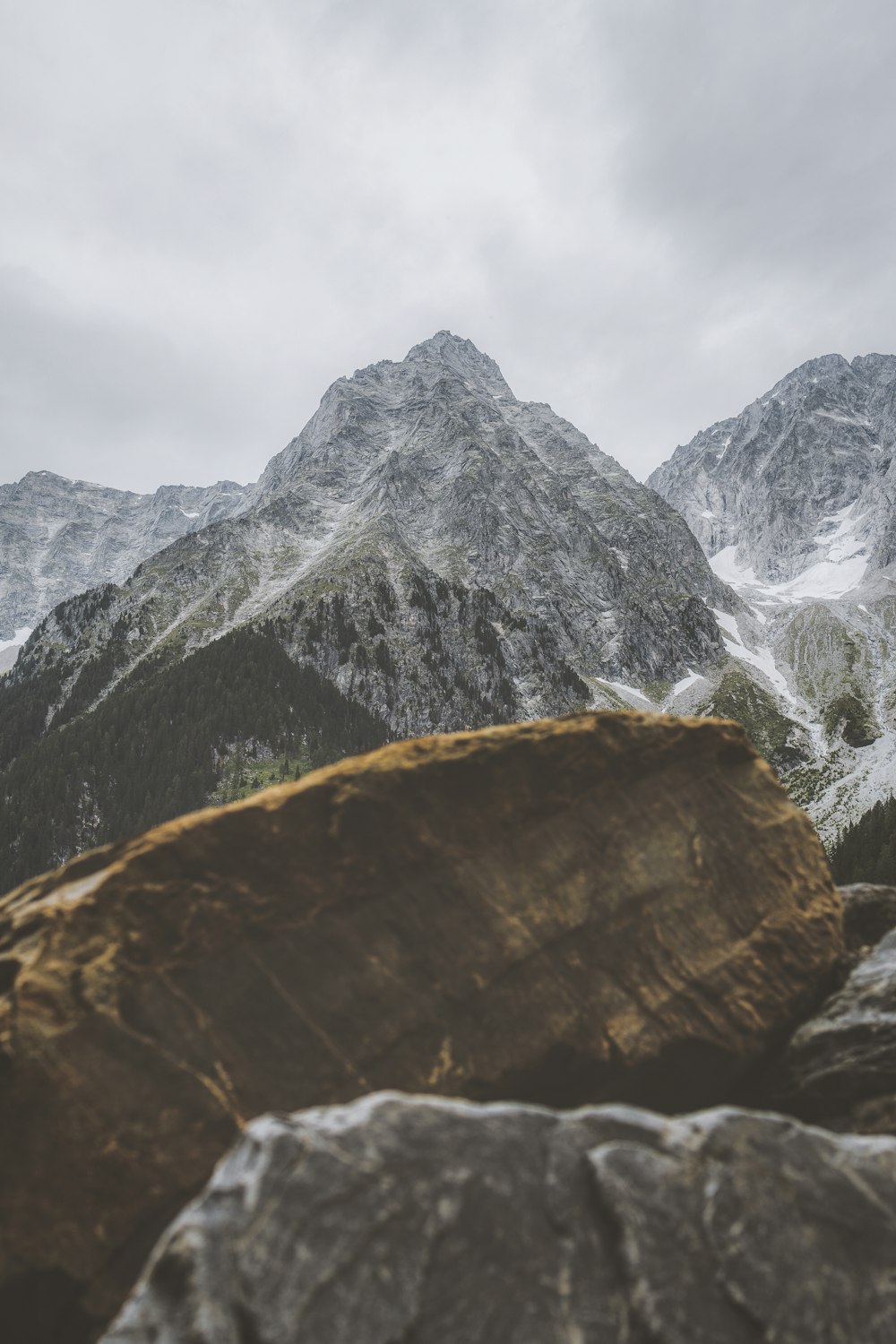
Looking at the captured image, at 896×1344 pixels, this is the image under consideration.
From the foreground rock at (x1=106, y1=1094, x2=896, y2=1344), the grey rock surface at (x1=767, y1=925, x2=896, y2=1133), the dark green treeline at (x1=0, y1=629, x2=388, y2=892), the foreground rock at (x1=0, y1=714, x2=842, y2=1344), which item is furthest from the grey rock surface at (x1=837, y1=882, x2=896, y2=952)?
the dark green treeline at (x1=0, y1=629, x2=388, y2=892)

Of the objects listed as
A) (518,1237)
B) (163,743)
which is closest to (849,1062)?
(518,1237)

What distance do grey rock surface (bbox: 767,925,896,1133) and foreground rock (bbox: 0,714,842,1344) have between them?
25.8 inches

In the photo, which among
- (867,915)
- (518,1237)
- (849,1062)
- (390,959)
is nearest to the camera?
(518,1237)

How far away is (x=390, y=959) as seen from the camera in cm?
1147

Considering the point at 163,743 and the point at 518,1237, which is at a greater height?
the point at 163,743

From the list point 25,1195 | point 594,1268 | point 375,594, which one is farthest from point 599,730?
point 375,594

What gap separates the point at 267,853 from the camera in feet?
37.0

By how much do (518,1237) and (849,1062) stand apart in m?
8.80

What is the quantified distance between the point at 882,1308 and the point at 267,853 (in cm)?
1004

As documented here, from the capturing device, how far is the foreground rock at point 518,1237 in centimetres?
648

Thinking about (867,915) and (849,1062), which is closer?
(849,1062)

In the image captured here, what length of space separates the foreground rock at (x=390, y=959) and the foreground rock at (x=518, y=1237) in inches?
126

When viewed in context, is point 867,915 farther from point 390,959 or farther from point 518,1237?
point 518,1237

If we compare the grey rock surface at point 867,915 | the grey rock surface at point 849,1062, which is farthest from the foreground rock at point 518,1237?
the grey rock surface at point 867,915
